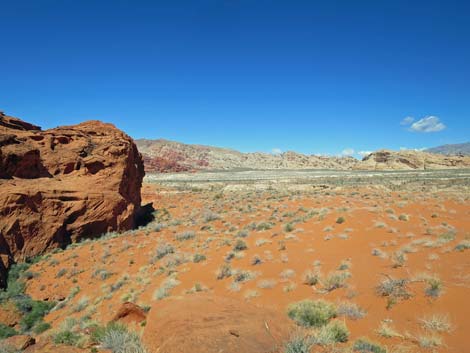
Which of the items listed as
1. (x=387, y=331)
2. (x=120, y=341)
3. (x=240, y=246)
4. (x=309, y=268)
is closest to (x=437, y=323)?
(x=387, y=331)

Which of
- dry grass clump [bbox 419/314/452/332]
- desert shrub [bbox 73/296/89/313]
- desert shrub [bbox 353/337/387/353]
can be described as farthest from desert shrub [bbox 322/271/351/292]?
desert shrub [bbox 73/296/89/313]

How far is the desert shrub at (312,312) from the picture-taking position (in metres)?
5.49

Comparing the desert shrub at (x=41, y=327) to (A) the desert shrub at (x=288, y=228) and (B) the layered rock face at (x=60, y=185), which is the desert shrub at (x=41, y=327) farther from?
(A) the desert shrub at (x=288, y=228)

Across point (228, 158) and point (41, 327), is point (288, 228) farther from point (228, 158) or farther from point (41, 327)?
point (228, 158)

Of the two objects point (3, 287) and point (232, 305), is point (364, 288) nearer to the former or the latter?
point (232, 305)

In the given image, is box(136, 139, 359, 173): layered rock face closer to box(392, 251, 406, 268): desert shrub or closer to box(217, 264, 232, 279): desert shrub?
box(217, 264, 232, 279): desert shrub

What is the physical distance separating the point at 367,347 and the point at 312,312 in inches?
51.4

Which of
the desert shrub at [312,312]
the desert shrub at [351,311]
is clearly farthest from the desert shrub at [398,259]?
the desert shrub at [312,312]

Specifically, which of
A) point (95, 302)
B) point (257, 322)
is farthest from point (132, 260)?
point (257, 322)

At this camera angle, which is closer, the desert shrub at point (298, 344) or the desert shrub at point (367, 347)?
the desert shrub at point (298, 344)

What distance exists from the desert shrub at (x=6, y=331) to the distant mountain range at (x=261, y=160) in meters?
81.9

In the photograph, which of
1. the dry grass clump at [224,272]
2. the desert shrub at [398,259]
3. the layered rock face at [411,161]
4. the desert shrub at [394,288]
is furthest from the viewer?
the layered rock face at [411,161]

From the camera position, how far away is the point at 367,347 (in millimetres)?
4453

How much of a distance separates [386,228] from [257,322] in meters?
9.60
